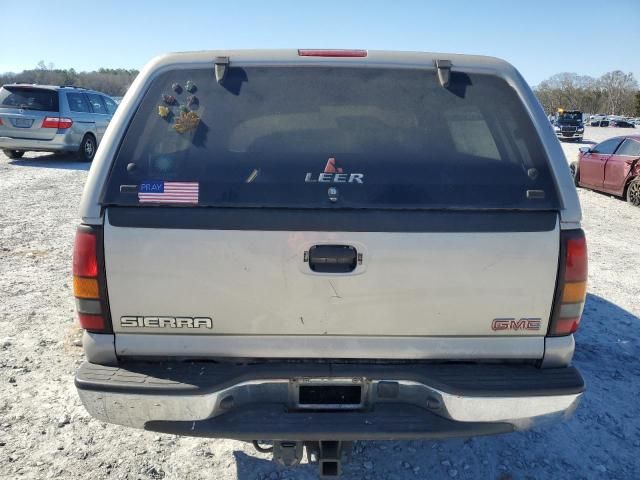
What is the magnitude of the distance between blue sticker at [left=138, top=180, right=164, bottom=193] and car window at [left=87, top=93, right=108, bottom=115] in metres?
14.1

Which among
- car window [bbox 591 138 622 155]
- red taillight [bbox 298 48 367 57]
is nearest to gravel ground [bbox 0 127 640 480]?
red taillight [bbox 298 48 367 57]

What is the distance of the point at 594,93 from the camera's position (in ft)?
281

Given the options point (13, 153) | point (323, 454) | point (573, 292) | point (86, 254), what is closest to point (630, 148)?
point (573, 292)

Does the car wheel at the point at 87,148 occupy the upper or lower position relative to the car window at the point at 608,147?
lower

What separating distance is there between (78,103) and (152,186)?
13.6 metres

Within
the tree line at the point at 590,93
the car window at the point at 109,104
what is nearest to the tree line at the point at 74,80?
the tree line at the point at 590,93

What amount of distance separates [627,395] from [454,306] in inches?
91.0

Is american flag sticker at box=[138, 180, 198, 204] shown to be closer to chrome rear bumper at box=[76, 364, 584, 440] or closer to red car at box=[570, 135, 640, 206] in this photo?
chrome rear bumper at box=[76, 364, 584, 440]

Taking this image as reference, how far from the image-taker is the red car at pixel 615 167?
11320 mm

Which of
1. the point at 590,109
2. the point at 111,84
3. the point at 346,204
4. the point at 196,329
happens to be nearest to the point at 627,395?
the point at 346,204

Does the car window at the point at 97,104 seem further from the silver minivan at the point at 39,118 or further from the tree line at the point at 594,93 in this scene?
the tree line at the point at 594,93

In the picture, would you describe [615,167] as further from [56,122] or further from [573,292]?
[56,122]

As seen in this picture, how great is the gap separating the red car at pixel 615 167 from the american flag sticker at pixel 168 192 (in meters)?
10.4

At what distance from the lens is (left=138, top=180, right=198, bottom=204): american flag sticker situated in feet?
7.12
